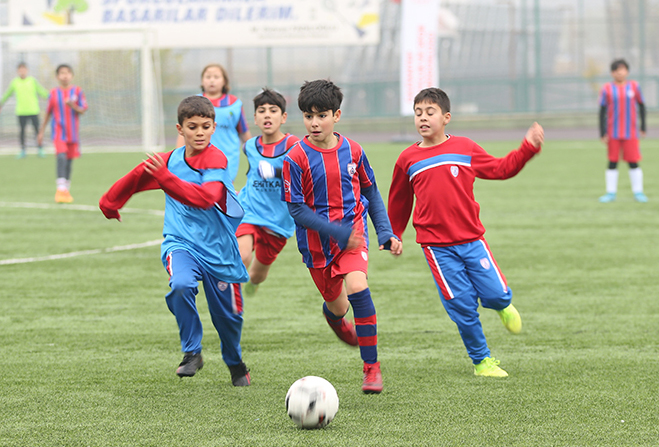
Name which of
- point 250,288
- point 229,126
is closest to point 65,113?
point 229,126

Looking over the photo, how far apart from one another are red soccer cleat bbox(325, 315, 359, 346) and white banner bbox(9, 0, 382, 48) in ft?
69.1

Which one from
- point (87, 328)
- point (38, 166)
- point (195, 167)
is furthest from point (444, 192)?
point (38, 166)

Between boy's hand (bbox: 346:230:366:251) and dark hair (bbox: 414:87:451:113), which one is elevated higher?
dark hair (bbox: 414:87:451:113)

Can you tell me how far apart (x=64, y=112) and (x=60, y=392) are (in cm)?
943

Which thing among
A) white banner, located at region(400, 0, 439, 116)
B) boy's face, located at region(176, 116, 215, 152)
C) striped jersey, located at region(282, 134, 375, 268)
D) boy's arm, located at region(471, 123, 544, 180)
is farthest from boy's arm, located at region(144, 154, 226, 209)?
white banner, located at region(400, 0, 439, 116)

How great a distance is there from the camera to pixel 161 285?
7277mm

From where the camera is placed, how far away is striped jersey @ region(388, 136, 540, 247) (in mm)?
4797

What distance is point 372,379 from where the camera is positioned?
437 cm

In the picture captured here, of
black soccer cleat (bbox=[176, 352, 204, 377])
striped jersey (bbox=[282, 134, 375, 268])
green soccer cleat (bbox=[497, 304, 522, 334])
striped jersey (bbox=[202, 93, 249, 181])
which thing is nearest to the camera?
black soccer cleat (bbox=[176, 352, 204, 377])

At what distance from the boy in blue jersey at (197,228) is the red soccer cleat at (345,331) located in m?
0.77

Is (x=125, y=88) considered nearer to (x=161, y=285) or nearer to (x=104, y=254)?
(x=104, y=254)

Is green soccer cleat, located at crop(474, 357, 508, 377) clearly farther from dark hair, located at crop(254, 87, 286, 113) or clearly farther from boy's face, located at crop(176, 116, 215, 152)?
dark hair, located at crop(254, 87, 286, 113)

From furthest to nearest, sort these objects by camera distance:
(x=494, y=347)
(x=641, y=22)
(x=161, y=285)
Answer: (x=641, y=22), (x=161, y=285), (x=494, y=347)

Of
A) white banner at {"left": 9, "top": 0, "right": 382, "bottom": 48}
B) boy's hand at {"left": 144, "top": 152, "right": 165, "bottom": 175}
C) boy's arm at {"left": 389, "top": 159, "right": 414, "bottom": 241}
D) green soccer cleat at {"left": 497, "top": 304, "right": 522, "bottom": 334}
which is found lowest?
green soccer cleat at {"left": 497, "top": 304, "right": 522, "bottom": 334}
